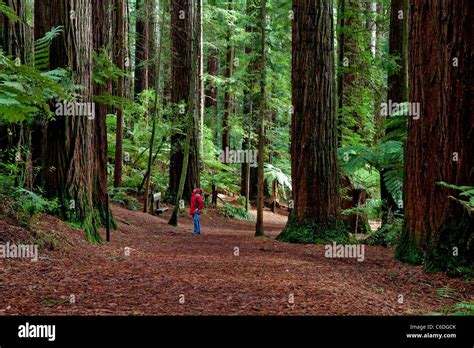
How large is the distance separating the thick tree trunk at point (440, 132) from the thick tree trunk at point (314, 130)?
351cm

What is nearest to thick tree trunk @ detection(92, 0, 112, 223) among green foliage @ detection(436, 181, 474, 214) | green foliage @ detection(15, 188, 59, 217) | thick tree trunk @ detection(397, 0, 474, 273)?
green foliage @ detection(15, 188, 59, 217)

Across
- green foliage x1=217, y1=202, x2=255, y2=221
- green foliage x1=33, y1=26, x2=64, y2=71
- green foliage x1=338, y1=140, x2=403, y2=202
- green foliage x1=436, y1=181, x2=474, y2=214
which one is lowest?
green foliage x1=217, y1=202, x2=255, y2=221

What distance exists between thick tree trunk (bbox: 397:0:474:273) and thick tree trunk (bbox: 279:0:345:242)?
11.5 feet

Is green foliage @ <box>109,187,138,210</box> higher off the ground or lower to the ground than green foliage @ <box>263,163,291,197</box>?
lower

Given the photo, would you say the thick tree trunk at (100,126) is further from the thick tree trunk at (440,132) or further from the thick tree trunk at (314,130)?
the thick tree trunk at (440,132)

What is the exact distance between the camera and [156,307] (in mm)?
4070

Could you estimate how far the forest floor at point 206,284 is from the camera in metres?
4.08

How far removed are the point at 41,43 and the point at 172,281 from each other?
4370mm

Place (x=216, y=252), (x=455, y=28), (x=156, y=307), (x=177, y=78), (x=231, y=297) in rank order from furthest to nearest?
(x=177, y=78)
(x=216, y=252)
(x=455, y=28)
(x=231, y=297)
(x=156, y=307)

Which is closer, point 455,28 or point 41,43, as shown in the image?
point 455,28

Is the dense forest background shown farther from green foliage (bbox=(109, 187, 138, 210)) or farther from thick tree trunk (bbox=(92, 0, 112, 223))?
green foliage (bbox=(109, 187, 138, 210))

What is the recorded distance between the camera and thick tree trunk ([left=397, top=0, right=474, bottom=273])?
224 inches
